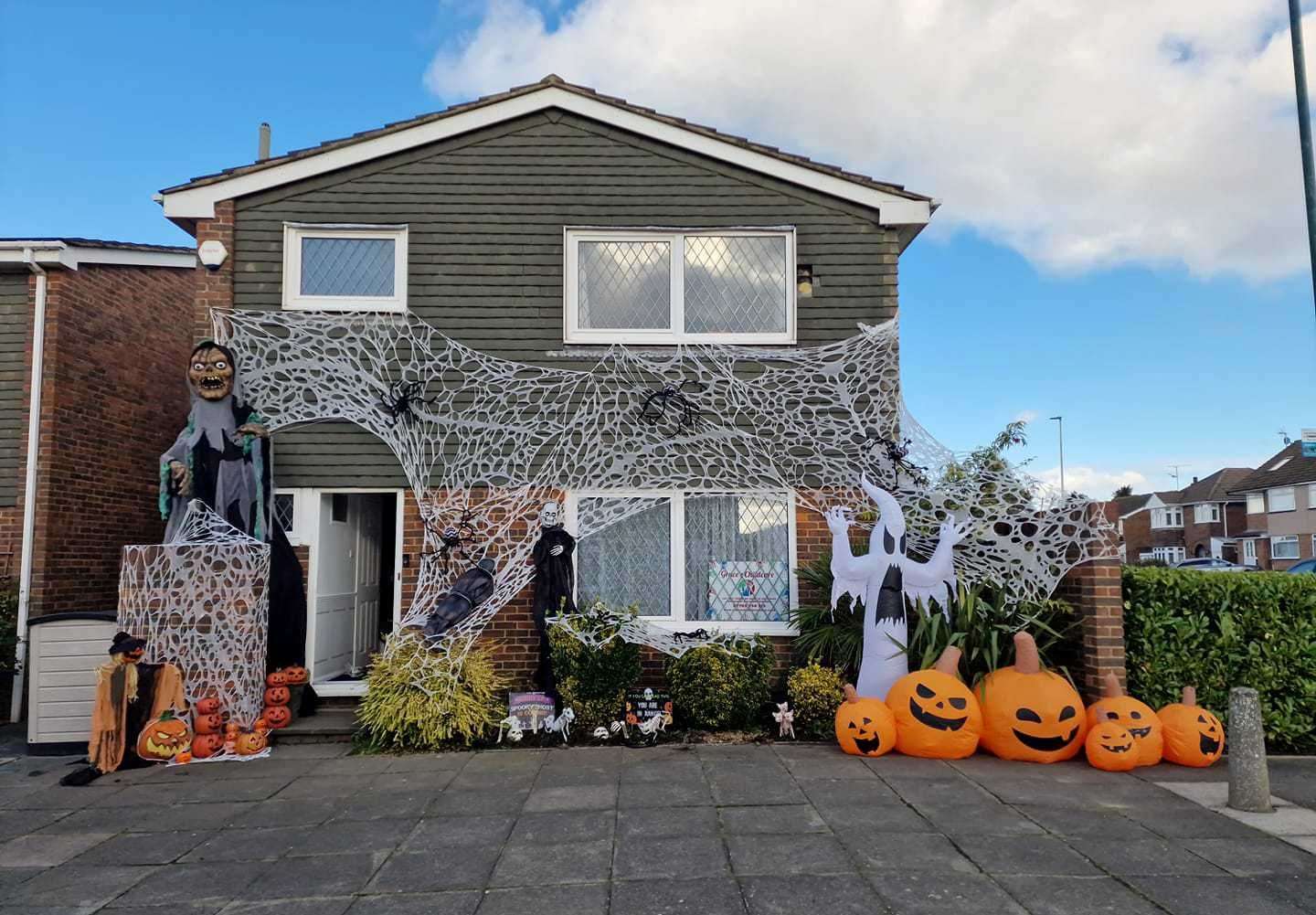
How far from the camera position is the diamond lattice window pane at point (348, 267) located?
8336 millimetres

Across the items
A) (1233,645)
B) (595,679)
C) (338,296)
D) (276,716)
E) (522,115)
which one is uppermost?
(522,115)

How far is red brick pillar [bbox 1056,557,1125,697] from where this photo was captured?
259 inches

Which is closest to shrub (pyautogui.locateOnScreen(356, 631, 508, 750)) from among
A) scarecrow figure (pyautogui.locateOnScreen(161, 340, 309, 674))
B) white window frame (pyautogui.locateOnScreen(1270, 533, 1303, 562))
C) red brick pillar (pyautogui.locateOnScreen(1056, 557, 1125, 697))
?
scarecrow figure (pyautogui.locateOnScreen(161, 340, 309, 674))

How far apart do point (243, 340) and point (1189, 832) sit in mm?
8415

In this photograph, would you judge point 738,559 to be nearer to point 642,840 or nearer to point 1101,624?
point 1101,624

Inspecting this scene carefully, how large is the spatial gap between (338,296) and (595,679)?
15.0ft

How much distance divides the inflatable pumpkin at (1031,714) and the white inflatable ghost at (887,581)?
2.42 feet

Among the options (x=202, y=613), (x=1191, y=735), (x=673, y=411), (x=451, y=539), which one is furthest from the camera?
(x=673, y=411)

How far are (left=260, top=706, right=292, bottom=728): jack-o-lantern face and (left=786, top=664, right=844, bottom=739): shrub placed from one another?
443 centimetres

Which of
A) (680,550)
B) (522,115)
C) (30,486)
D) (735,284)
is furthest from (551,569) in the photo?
(30,486)

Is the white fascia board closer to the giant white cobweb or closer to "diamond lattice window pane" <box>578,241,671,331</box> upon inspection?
"diamond lattice window pane" <box>578,241,671,331</box>

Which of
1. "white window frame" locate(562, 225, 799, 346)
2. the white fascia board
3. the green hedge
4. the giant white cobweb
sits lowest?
the green hedge

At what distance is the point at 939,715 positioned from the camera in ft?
20.6

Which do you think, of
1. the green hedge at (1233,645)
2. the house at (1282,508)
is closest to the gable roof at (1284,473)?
the house at (1282,508)
